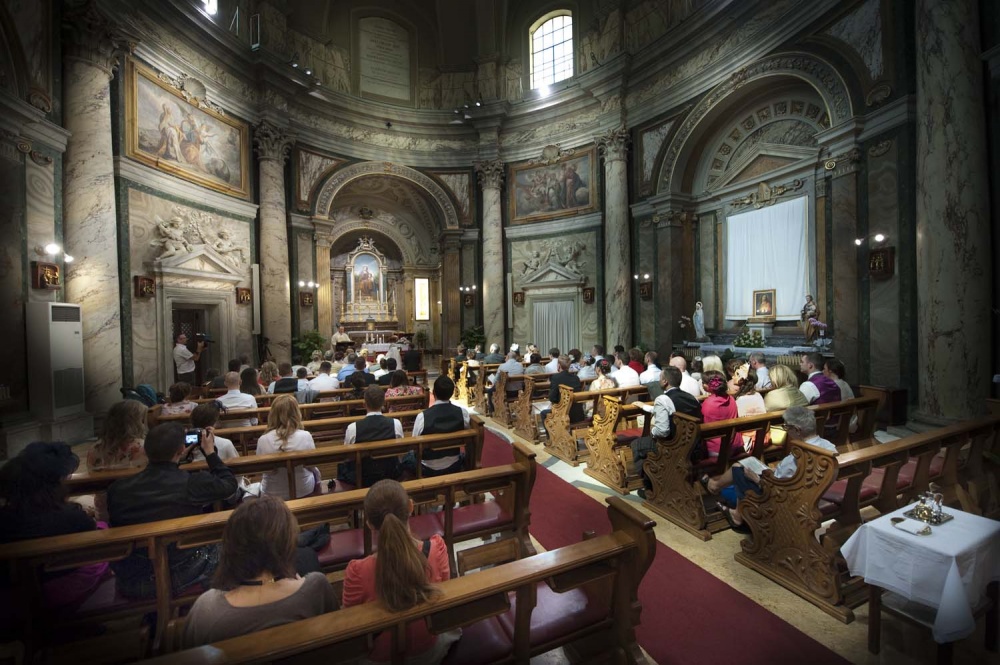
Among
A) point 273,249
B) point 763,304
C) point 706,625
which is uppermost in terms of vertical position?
point 273,249

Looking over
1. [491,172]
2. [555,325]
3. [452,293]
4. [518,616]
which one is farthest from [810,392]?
[491,172]

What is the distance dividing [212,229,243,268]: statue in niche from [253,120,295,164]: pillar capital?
8.50 feet

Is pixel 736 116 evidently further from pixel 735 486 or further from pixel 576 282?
pixel 735 486

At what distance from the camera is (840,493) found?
11.1ft

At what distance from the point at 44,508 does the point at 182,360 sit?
7.89 m

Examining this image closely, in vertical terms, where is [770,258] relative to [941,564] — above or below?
above

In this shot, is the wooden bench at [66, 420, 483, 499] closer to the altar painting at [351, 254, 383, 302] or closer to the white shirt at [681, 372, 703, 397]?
the white shirt at [681, 372, 703, 397]

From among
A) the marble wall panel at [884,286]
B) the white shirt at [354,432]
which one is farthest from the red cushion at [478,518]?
the marble wall panel at [884,286]

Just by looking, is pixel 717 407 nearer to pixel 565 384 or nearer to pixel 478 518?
pixel 565 384

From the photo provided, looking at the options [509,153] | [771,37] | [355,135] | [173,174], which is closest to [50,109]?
[173,174]

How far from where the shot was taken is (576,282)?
1402 centimetres

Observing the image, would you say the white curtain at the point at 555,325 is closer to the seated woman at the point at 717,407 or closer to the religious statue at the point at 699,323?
the religious statue at the point at 699,323

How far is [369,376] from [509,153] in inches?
438

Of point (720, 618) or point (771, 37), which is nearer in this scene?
point (720, 618)
